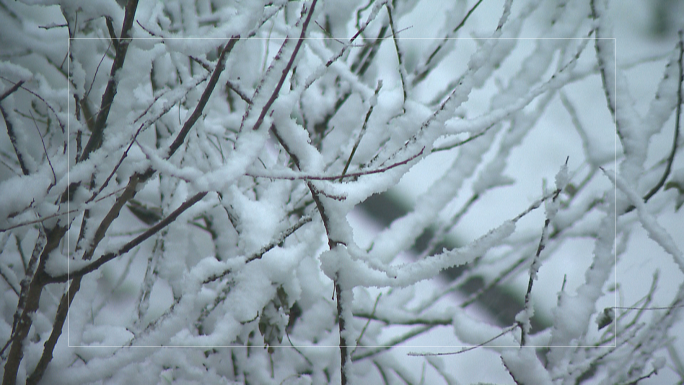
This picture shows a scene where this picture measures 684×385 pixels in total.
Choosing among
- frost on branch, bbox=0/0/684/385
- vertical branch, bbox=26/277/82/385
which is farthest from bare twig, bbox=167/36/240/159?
vertical branch, bbox=26/277/82/385

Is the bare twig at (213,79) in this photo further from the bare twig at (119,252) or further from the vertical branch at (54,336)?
the vertical branch at (54,336)

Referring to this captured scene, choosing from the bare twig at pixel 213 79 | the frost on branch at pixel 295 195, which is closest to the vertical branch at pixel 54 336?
the frost on branch at pixel 295 195

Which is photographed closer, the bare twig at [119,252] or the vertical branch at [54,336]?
the bare twig at [119,252]

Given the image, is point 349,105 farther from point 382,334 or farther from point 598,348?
point 598,348

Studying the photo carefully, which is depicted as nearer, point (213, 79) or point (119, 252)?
point (213, 79)

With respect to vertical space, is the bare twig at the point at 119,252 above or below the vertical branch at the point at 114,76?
below

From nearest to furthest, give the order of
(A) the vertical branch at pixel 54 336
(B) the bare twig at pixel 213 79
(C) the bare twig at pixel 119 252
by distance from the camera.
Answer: (B) the bare twig at pixel 213 79 → (C) the bare twig at pixel 119 252 → (A) the vertical branch at pixel 54 336

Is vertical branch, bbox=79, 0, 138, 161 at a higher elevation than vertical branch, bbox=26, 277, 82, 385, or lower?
higher

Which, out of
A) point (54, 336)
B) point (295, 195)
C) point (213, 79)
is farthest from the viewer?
point (295, 195)

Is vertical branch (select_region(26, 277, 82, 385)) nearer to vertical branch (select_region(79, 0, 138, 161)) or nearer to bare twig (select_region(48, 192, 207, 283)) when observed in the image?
bare twig (select_region(48, 192, 207, 283))

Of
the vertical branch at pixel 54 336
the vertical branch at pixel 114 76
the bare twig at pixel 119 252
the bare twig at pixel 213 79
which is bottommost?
the vertical branch at pixel 54 336

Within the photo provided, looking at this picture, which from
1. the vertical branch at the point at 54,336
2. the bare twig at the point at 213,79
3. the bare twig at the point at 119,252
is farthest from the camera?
the vertical branch at the point at 54,336

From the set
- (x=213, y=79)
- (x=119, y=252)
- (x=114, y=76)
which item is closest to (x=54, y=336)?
(x=119, y=252)

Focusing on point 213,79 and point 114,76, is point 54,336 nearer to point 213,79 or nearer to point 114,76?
point 114,76
